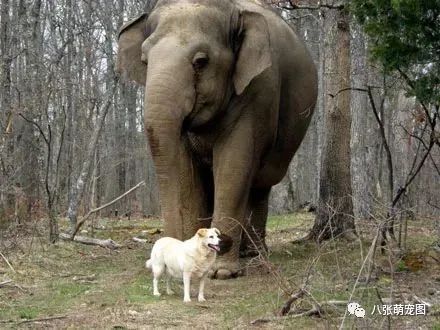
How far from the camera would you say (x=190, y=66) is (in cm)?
819

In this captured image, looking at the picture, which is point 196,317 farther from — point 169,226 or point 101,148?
point 101,148

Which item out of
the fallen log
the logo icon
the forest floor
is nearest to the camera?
the logo icon

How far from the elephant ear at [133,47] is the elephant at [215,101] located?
0.04 ft

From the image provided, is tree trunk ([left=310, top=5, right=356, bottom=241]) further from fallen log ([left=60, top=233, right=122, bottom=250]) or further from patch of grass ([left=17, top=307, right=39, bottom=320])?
patch of grass ([left=17, top=307, right=39, bottom=320])

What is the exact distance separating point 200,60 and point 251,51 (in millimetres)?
894


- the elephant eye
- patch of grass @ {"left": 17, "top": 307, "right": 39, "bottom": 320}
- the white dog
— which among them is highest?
the elephant eye

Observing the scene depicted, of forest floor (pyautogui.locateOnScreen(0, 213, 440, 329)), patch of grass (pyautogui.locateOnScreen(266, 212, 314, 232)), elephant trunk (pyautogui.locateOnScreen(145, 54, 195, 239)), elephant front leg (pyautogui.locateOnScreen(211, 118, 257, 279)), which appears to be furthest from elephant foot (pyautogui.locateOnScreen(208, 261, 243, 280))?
patch of grass (pyautogui.locateOnScreen(266, 212, 314, 232))

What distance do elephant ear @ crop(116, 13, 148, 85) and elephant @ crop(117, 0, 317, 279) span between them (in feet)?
0.04

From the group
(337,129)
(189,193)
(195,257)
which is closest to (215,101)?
(189,193)

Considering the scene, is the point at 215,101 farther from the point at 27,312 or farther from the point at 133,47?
the point at 27,312

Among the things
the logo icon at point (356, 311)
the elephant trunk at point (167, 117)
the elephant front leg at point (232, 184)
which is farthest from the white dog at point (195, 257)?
the logo icon at point (356, 311)

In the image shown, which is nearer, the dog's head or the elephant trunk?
the dog's head

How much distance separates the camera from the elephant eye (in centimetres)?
828

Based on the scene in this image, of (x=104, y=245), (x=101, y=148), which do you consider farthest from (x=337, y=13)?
(x=101, y=148)
